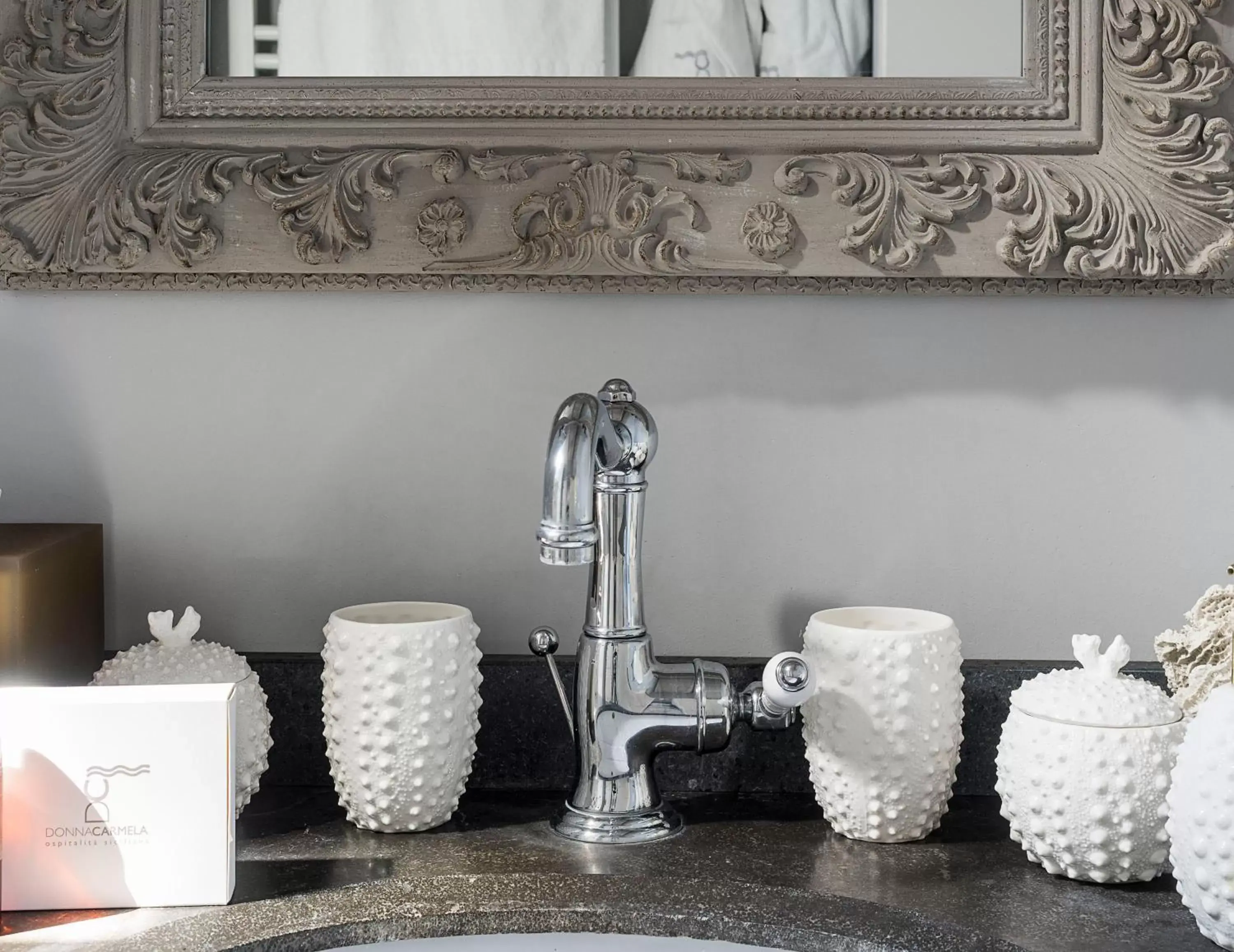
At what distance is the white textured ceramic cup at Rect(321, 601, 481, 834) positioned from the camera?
76 cm

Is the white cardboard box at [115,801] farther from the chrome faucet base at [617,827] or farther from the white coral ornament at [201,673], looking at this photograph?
the chrome faucet base at [617,827]

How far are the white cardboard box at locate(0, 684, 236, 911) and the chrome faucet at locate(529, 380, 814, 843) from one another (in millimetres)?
236

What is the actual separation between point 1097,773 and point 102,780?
0.60m

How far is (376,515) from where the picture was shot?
Answer: 93 centimetres

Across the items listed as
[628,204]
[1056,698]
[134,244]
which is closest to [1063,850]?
[1056,698]

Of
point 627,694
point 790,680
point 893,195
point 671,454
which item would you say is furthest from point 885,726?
point 893,195

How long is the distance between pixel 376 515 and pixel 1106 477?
1.94 feet

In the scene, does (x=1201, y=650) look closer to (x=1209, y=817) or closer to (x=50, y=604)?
(x=1209, y=817)

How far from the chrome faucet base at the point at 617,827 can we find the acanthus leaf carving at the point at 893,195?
1.47 feet

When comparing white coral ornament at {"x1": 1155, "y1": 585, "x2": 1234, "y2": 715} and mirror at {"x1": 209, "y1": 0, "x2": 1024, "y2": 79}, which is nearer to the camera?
white coral ornament at {"x1": 1155, "y1": 585, "x2": 1234, "y2": 715}

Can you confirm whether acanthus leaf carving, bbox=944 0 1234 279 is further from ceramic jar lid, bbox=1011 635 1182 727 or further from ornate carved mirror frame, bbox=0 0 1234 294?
ceramic jar lid, bbox=1011 635 1182 727

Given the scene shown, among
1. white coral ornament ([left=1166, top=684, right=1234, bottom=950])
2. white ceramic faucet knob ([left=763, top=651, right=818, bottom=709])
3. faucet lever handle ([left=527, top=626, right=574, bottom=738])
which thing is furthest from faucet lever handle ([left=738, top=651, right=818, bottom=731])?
white coral ornament ([left=1166, top=684, right=1234, bottom=950])

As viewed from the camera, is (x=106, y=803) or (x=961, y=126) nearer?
(x=106, y=803)

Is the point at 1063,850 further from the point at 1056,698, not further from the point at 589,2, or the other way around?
the point at 589,2
